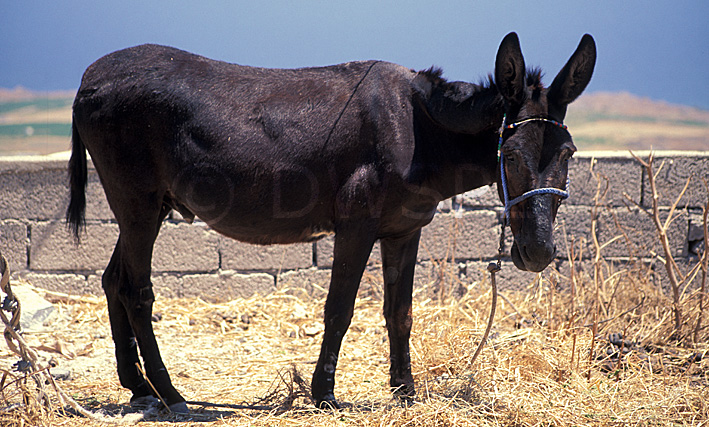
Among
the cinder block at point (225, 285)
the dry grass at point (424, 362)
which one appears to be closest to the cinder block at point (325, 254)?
the dry grass at point (424, 362)

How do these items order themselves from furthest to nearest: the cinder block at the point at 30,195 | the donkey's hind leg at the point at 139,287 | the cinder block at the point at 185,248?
the cinder block at the point at 185,248
the cinder block at the point at 30,195
the donkey's hind leg at the point at 139,287

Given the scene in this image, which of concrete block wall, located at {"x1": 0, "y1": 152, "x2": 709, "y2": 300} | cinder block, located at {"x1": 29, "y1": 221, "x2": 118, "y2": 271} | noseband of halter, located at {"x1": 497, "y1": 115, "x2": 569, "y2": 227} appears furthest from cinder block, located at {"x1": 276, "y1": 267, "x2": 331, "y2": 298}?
noseband of halter, located at {"x1": 497, "y1": 115, "x2": 569, "y2": 227}

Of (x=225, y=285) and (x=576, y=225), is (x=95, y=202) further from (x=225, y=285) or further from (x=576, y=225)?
(x=576, y=225)

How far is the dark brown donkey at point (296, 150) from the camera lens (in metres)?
2.93

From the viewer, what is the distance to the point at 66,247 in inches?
221

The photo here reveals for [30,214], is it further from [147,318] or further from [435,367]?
[435,367]

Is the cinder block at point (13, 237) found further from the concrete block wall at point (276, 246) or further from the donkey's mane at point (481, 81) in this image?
the donkey's mane at point (481, 81)

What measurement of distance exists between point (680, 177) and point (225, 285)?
4.67m

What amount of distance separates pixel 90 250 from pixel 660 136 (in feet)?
86.2

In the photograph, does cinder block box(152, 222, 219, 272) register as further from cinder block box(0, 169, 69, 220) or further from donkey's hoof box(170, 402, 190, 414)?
donkey's hoof box(170, 402, 190, 414)

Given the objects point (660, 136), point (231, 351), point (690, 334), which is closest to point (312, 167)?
point (231, 351)

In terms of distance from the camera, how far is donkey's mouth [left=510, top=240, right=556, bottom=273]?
2.69 metres

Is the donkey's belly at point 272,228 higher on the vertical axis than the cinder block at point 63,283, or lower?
higher

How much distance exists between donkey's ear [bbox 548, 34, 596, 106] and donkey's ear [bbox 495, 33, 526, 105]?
0.53 feet
